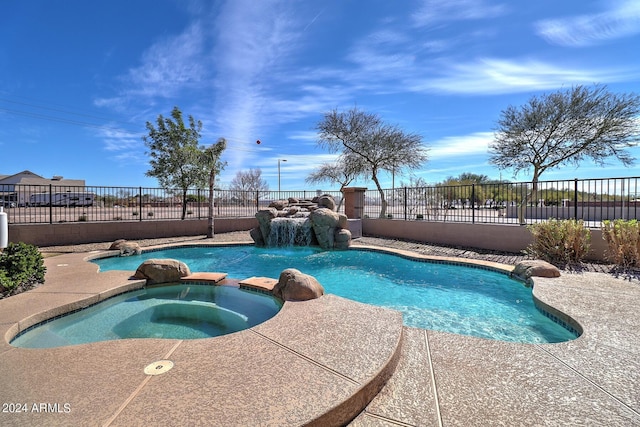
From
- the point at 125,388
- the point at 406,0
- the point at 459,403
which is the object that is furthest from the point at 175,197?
the point at 459,403

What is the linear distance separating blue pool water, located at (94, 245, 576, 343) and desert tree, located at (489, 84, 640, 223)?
695 centimetres

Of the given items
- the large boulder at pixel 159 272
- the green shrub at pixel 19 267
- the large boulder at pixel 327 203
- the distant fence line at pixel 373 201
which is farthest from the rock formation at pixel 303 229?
the green shrub at pixel 19 267

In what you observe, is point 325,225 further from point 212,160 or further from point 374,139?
point 374,139

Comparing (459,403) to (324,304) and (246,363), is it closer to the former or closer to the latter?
(246,363)

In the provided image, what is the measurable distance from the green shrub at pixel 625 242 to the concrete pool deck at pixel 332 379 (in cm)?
416

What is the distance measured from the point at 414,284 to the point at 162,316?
4.71m

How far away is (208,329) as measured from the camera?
12.5 feet

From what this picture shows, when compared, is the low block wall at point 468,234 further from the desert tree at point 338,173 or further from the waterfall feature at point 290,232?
the desert tree at point 338,173

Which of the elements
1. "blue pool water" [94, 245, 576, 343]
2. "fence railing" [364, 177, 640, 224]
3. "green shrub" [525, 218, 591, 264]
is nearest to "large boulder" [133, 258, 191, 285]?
"blue pool water" [94, 245, 576, 343]

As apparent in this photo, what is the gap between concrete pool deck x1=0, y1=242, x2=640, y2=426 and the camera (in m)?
1.74

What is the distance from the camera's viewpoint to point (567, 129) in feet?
41.9

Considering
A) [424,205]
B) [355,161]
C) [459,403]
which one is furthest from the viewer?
[355,161]

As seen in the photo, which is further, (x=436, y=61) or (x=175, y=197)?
(x=175, y=197)

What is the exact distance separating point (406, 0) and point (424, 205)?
803 cm
